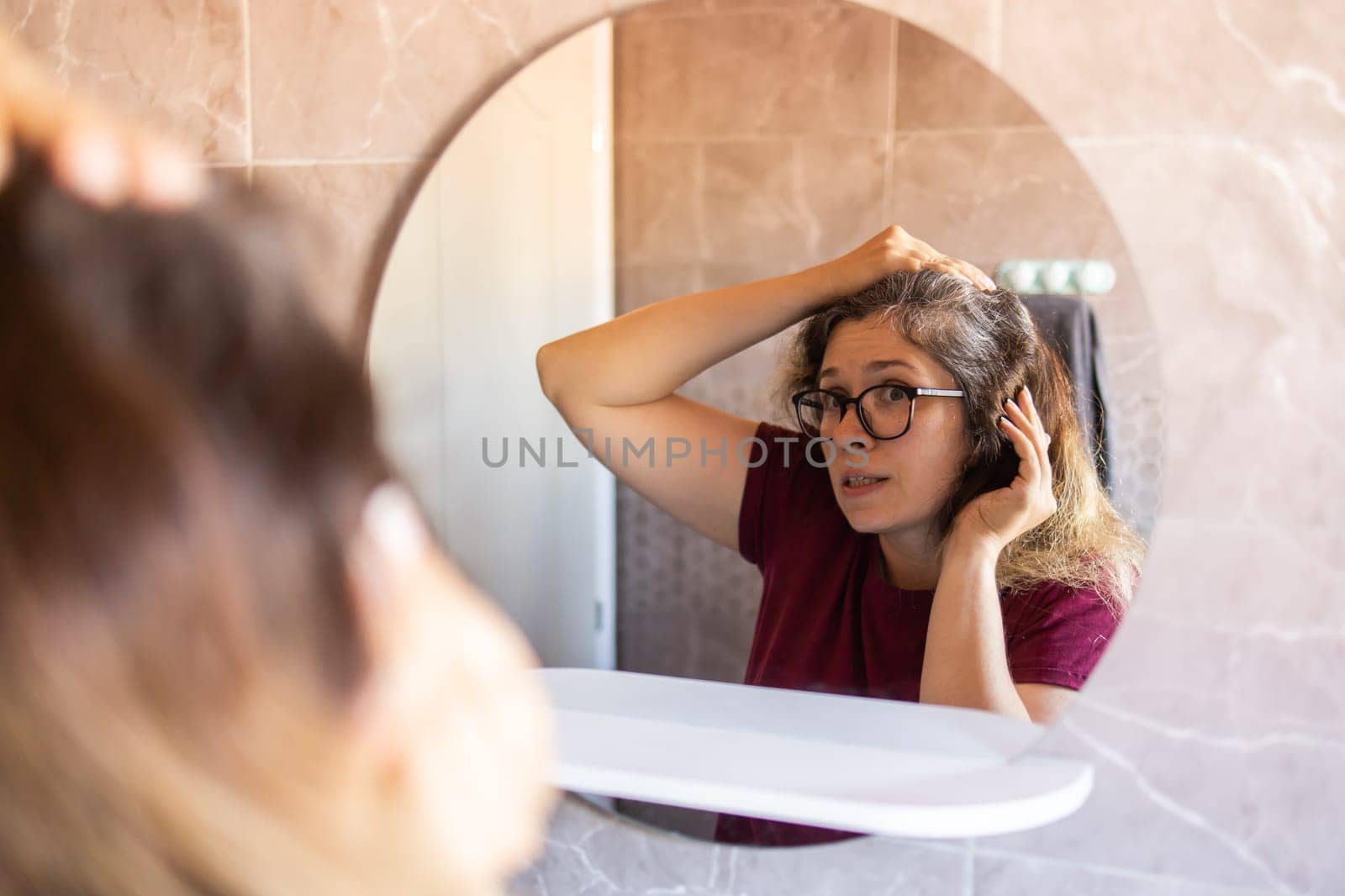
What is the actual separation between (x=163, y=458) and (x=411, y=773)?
12 cm

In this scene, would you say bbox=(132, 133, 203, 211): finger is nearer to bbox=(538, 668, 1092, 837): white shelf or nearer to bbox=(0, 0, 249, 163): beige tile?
bbox=(538, 668, 1092, 837): white shelf

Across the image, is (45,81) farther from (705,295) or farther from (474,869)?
(705,295)

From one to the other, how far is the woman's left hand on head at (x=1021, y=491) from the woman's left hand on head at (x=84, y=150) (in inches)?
20.6

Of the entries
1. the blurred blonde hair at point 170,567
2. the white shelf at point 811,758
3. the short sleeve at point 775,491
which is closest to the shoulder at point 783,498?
the short sleeve at point 775,491

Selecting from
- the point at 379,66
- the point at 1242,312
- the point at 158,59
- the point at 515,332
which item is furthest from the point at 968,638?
the point at 158,59

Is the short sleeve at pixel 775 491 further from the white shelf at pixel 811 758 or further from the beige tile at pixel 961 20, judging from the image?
the beige tile at pixel 961 20

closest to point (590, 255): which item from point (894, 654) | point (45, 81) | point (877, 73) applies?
point (877, 73)

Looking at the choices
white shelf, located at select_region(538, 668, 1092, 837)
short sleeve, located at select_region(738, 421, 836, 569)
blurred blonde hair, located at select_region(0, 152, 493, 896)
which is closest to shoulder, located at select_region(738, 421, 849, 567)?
short sleeve, located at select_region(738, 421, 836, 569)

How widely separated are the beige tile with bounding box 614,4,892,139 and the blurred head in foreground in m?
0.47

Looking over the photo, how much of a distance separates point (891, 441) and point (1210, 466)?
8.4 inches

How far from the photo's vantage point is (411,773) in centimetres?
30

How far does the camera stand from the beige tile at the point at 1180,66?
65 centimetres

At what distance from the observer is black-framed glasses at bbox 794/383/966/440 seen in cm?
68

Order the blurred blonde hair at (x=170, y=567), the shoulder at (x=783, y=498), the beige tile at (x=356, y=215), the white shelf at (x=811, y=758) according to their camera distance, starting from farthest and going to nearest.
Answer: the beige tile at (x=356, y=215) → the shoulder at (x=783, y=498) → the white shelf at (x=811, y=758) → the blurred blonde hair at (x=170, y=567)
